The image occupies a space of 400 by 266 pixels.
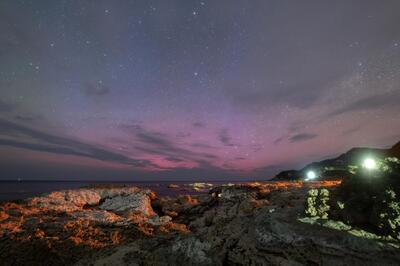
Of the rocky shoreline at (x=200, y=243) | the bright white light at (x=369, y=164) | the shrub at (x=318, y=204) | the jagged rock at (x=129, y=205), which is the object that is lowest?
the jagged rock at (x=129, y=205)

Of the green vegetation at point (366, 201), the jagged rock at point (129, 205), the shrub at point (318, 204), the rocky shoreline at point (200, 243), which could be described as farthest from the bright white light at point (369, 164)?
the jagged rock at point (129, 205)

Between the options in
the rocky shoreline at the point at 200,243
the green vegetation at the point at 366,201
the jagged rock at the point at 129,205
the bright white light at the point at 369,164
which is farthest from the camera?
the jagged rock at the point at 129,205

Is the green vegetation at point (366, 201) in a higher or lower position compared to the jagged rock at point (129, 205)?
higher

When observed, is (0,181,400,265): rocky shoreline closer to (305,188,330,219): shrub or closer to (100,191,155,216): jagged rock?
(305,188,330,219): shrub

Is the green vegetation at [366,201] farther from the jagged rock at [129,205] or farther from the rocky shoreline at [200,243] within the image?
the jagged rock at [129,205]

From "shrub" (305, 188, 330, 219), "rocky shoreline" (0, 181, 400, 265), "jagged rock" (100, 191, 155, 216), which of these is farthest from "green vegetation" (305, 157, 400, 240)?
"jagged rock" (100, 191, 155, 216)

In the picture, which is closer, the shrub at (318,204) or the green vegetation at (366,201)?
the green vegetation at (366,201)

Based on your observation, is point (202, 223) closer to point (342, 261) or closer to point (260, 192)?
point (260, 192)

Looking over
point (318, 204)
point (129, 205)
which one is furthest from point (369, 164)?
point (129, 205)

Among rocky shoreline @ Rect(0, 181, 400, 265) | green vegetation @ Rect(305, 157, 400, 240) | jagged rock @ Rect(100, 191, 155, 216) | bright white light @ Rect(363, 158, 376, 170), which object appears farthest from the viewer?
jagged rock @ Rect(100, 191, 155, 216)

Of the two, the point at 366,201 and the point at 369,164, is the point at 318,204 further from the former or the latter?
the point at 369,164

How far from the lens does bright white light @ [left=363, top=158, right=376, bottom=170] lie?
960 cm

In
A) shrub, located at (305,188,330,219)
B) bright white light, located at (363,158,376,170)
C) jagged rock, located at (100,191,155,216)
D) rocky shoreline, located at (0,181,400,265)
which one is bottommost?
jagged rock, located at (100,191,155,216)

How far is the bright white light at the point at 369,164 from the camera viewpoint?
960 centimetres
